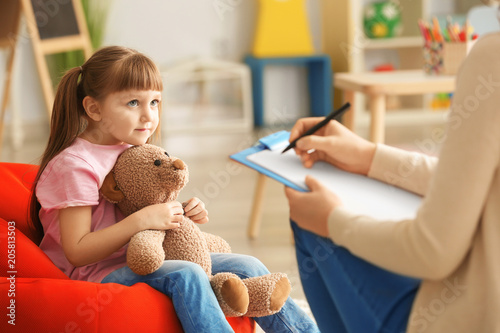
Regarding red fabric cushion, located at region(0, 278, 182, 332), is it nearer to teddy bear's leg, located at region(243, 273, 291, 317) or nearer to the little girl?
the little girl

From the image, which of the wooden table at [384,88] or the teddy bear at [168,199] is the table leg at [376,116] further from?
the teddy bear at [168,199]

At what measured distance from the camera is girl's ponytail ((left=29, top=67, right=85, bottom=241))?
3.79 ft

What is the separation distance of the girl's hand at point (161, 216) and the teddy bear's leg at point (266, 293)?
0.59ft

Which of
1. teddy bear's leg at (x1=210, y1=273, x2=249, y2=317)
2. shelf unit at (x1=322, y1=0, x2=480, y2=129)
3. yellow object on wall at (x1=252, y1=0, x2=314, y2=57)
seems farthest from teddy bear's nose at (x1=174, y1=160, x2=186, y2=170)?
yellow object on wall at (x1=252, y1=0, x2=314, y2=57)

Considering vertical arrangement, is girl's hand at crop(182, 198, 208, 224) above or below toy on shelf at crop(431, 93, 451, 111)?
above

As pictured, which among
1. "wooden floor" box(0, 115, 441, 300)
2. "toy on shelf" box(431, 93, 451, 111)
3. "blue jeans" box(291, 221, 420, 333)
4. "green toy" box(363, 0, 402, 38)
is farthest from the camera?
"toy on shelf" box(431, 93, 451, 111)

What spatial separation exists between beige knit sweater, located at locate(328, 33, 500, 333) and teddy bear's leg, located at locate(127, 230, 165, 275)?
1.23 feet

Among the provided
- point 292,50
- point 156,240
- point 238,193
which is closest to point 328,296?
point 156,240

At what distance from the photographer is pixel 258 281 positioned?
1120mm

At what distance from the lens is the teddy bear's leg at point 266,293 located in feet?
3.62

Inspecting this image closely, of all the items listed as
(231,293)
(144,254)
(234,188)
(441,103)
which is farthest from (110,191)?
(441,103)

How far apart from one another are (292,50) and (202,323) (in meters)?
3.44

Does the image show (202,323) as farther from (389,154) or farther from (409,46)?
(409,46)

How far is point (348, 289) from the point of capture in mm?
864
